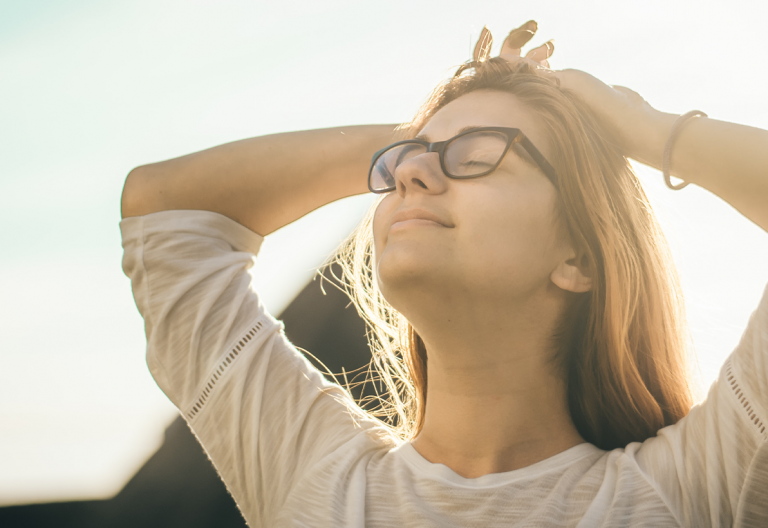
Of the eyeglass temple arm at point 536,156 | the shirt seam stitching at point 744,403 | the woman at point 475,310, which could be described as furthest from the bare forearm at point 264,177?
the shirt seam stitching at point 744,403

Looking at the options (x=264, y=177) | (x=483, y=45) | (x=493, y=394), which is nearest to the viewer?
(x=493, y=394)

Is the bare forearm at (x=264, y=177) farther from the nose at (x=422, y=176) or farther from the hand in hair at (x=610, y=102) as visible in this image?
the hand in hair at (x=610, y=102)

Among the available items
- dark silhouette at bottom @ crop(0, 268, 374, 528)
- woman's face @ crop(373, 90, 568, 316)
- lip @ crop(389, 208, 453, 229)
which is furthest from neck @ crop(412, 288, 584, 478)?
dark silhouette at bottom @ crop(0, 268, 374, 528)

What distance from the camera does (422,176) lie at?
5.25ft

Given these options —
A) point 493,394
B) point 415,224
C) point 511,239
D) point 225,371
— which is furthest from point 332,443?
point 511,239

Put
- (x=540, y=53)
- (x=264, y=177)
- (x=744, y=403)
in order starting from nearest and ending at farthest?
1. (x=744, y=403)
2. (x=264, y=177)
3. (x=540, y=53)

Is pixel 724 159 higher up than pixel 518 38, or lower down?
lower down

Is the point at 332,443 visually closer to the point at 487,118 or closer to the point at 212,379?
the point at 212,379

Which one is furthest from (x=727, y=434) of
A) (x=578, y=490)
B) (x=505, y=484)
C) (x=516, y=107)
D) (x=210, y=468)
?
(x=210, y=468)

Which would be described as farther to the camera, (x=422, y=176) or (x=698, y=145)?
(x=422, y=176)

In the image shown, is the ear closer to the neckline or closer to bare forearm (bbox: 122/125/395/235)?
the neckline

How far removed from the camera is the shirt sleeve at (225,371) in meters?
1.71

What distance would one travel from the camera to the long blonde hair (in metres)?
1.71

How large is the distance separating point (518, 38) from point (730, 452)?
1.64 metres
